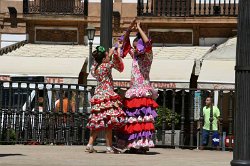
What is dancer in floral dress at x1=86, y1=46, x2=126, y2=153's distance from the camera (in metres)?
12.3

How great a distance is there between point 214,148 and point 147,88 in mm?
3693

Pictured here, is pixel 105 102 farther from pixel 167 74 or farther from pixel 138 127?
pixel 167 74

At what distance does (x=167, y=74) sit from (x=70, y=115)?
12.0 metres

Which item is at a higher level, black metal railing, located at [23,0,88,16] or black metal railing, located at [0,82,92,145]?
black metal railing, located at [23,0,88,16]

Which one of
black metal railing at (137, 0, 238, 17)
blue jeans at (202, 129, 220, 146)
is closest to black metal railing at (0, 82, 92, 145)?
blue jeans at (202, 129, 220, 146)

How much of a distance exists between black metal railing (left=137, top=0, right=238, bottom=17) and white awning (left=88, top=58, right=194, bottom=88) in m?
4.78

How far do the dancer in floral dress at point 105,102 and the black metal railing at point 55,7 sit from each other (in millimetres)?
21256

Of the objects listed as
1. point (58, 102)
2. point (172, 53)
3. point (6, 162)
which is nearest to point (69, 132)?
point (58, 102)

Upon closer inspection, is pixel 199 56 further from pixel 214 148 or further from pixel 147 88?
pixel 147 88

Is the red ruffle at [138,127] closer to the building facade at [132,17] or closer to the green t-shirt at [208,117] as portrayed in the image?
the green t-shirt at [208,117]

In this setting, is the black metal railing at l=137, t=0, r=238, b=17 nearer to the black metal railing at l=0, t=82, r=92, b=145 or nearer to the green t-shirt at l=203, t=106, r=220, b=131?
the green t-shirt at l=203, t=106, r=220, b=131

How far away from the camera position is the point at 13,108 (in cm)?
1504

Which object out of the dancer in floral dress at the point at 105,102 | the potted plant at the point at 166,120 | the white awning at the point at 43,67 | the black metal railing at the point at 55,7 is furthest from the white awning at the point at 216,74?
the dancer in floral dress at the point at 105,102

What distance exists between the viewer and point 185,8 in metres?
33.2
